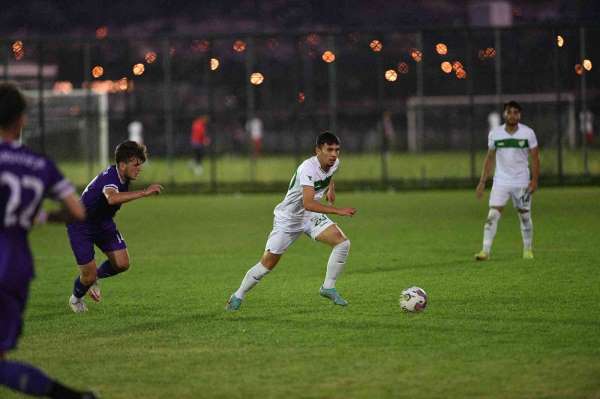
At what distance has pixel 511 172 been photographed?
15281 millimetres

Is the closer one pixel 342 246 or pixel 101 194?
pixel 342 246

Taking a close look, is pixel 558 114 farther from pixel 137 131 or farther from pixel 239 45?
pixel 137 131

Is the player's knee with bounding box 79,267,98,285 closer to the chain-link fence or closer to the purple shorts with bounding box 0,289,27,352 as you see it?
the purple shorts with bounding box 0,289,27,352

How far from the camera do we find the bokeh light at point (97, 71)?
32.7m

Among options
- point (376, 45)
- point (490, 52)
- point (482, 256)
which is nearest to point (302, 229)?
point (482, 256)

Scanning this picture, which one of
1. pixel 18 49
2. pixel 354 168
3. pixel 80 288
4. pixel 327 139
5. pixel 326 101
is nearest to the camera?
pixel 327 139

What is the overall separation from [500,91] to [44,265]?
60.0ft

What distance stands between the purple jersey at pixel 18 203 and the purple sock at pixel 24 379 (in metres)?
0.44

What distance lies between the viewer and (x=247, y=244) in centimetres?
1802

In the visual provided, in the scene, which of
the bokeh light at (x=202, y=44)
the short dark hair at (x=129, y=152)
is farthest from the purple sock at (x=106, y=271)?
the bokeh light at (x=202, y=44)

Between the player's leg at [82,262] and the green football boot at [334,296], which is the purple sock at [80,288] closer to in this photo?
the player's leg at [82,262]

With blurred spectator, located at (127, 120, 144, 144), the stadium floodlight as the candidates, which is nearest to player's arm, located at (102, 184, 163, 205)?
the stadium floodlight

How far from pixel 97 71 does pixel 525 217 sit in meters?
20.7

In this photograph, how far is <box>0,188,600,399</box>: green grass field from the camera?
25.3 feet
